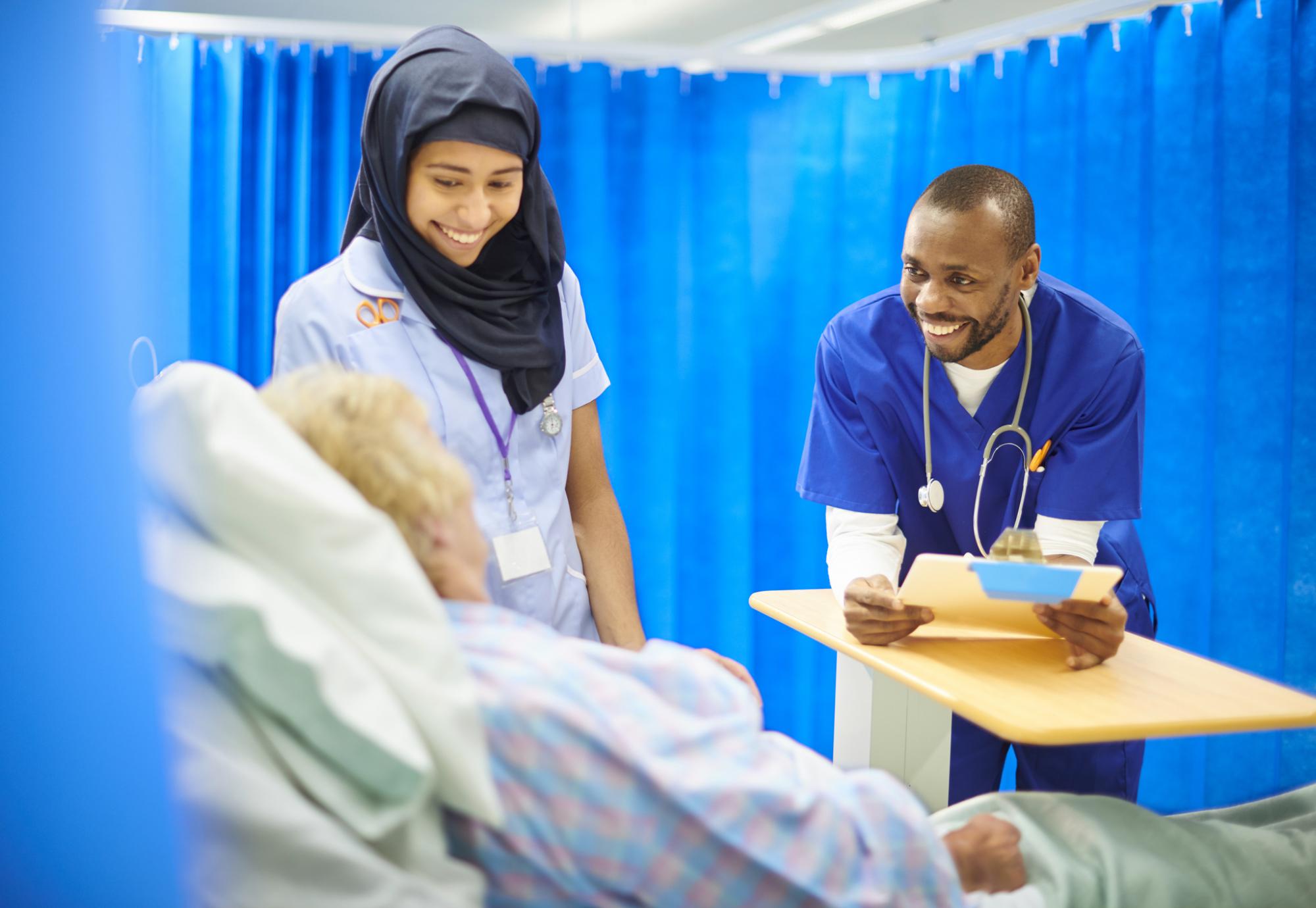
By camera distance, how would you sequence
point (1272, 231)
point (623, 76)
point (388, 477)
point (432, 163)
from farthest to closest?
point (623, 76), point (1272, 231), point (432, 163), point (388, 477)

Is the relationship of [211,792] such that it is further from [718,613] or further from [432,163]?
[718,613]

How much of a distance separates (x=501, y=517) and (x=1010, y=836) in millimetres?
817

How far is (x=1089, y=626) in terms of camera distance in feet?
4.83

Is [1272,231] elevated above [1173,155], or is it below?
below

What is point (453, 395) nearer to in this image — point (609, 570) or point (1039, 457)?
point (609, 570)

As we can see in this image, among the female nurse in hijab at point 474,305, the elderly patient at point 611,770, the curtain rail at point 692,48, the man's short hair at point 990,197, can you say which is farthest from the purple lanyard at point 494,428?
the curtain rail at point 692,48

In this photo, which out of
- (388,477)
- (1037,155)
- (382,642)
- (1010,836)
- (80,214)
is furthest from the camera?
(1037,155)

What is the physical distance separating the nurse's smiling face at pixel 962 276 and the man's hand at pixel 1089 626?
22.7 inches

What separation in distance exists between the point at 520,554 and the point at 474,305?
394 mm

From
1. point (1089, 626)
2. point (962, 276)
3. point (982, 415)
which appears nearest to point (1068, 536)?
point (982, 415)

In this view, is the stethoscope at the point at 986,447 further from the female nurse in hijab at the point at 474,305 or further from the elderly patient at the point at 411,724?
the elderly patient at the point at 411,724

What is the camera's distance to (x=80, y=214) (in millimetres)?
784

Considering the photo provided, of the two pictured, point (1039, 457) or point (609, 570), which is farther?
point (1039, 457)

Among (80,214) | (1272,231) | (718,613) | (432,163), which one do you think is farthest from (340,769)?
(1272,231)
